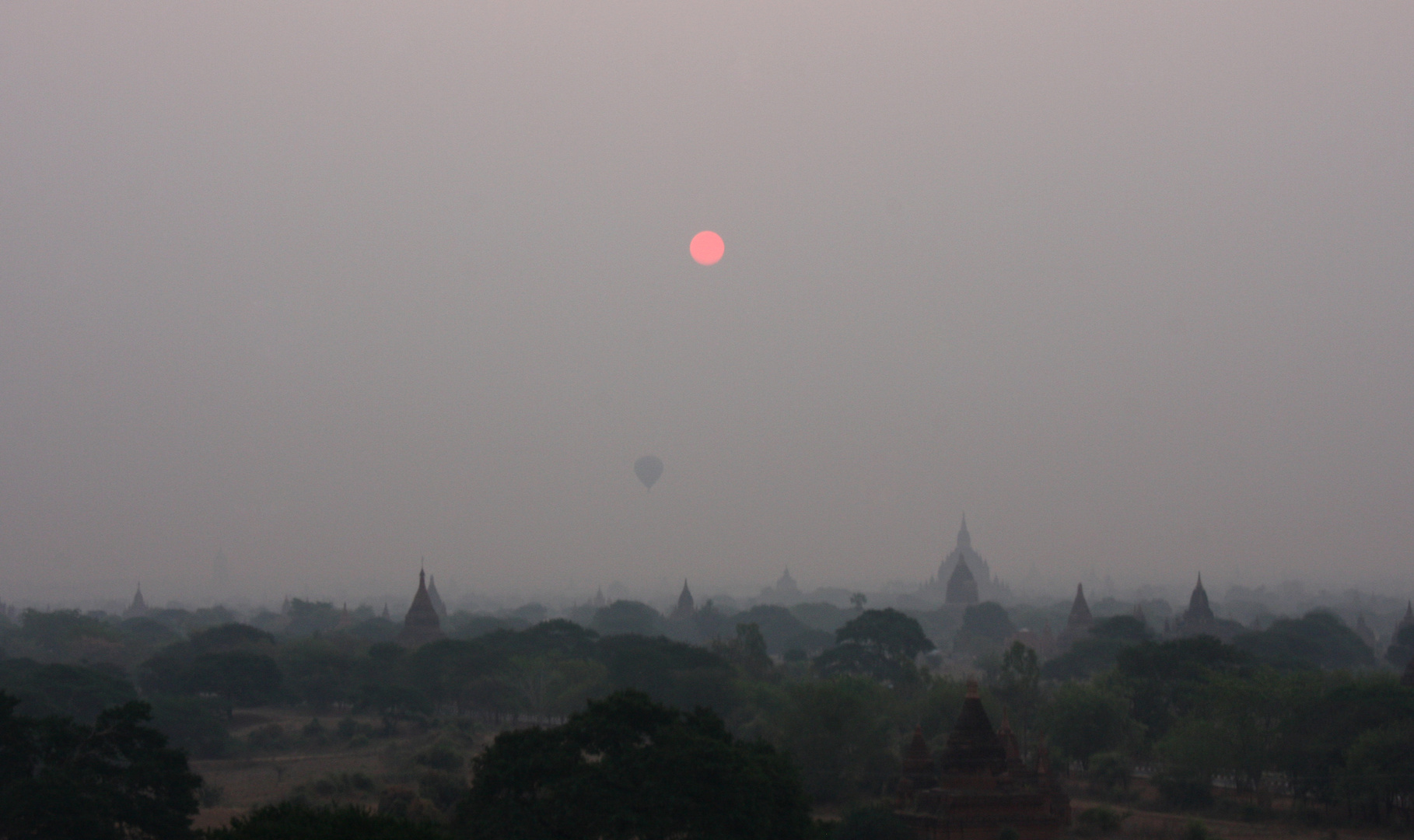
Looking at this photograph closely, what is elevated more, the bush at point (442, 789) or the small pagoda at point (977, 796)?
the small pagoda at point (977, 796)

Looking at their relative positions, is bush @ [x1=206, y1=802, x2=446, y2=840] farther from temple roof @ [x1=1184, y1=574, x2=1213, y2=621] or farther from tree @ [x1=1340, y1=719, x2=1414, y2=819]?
temple roof @ [x1=1184, y1=574, x2=1213, y2=621]

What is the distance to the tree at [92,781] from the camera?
2812cm

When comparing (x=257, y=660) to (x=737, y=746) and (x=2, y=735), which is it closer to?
(x=2, y=735)

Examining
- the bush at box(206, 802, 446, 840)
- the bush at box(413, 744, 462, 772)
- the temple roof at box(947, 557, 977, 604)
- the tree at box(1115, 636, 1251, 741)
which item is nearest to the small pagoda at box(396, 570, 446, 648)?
the bush at box(413, 744, 462, 772)

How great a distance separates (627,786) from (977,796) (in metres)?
9.40

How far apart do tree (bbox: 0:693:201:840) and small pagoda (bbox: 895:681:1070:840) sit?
18044 mm

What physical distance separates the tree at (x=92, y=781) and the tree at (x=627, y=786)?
270 inches

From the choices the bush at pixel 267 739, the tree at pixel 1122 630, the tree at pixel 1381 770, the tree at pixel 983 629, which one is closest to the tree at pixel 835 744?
the tree at pixel 1381 770

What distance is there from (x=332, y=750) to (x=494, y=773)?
119ft

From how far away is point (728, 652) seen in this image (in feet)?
270

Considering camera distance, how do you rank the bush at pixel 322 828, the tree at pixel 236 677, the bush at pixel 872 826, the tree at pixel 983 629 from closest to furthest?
the bush at pixel 322 828
the bush at pixel 872 826
the tree at pixel 236 677
the tree at pixel 983 629

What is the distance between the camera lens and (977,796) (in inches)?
1270

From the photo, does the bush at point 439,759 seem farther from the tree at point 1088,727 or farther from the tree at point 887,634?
the tree at point 887,634

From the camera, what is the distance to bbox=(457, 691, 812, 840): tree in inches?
1106
